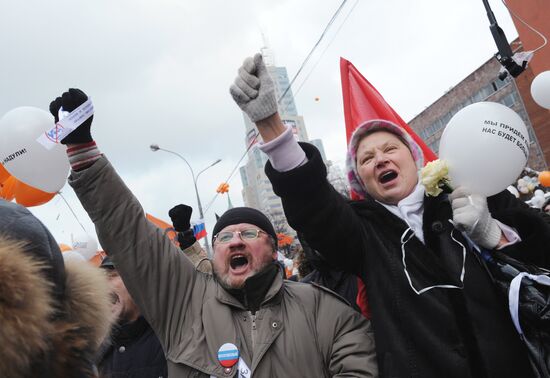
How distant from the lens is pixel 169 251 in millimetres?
1867

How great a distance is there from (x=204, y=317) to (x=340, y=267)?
700 millimetres

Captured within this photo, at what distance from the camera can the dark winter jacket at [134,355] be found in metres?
2.31

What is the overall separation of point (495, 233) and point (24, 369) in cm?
176

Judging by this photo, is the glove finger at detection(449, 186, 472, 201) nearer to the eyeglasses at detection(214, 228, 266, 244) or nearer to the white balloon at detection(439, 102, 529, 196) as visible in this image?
the white balloon at detection(439, 102, 529, 196)

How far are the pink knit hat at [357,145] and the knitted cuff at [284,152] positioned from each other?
639 mm

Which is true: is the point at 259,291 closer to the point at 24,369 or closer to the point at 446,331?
the point at 446,331

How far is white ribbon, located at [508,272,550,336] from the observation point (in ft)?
4.86

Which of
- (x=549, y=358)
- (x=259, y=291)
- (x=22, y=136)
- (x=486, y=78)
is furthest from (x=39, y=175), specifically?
(x=486, y=78)

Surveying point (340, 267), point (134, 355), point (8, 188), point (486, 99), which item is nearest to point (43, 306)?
point (340, 267)

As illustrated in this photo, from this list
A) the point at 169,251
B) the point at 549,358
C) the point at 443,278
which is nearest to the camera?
the point at 549,358

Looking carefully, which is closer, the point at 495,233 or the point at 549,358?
the point at 549,358

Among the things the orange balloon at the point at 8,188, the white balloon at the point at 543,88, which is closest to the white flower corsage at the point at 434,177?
the orange balloon at the point at 8,188

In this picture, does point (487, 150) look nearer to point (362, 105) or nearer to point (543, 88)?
point (362, 105)

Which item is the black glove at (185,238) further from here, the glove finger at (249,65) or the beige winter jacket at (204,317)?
the glove finger at (249,65)
